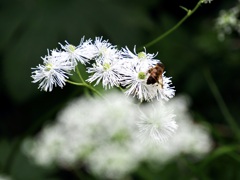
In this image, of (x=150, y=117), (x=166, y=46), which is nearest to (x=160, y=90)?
(x=150, y=117)

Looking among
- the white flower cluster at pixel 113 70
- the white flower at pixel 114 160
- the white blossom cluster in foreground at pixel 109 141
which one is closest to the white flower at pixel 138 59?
the white flower cluster at pixel 113 70

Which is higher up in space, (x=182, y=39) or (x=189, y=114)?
(x=182, y=39)

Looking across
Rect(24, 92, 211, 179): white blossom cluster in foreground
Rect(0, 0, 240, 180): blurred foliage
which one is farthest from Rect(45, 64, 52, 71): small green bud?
Rect(0, 0, 240, 180): blurred foliage

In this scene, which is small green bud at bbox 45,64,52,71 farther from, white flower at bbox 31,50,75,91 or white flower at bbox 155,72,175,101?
white flower at bbox 155,72,175,101

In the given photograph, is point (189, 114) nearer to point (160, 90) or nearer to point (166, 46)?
point (166, 46)

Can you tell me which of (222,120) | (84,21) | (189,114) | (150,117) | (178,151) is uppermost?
(84,21)

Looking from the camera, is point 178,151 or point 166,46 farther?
point 166,46

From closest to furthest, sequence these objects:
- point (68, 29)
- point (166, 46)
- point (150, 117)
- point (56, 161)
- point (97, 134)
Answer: point (150, 117) < point (97, 134) < point (56, 161) < point (166, 46) < point (68, 29)

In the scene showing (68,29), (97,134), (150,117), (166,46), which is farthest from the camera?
(68,29)

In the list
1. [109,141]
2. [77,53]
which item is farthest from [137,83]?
[109,141]
